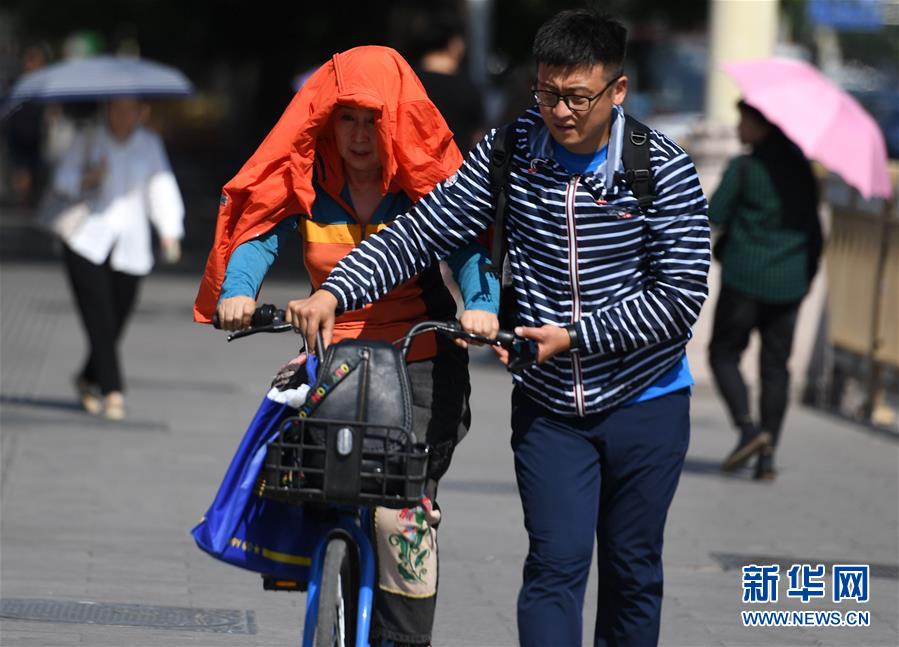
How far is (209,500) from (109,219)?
2750 mm

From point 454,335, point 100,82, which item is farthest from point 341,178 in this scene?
point 100,82

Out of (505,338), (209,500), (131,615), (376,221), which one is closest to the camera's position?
(505,338)

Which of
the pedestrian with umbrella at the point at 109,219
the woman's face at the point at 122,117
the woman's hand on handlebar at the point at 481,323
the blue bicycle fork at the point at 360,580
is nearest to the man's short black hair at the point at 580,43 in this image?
the woman's hand on handlebar at the point at 481,323

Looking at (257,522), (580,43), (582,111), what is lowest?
(257,522)

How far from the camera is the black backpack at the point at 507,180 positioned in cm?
423

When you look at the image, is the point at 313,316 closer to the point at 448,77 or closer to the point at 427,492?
the point at 427,492

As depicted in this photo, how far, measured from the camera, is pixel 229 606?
6148 mm

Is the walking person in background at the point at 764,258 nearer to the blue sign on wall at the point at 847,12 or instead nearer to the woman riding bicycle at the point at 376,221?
the woman riding bicycle at the point at 376,221

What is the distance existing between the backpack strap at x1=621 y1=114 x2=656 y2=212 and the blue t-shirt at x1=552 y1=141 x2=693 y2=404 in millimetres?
56

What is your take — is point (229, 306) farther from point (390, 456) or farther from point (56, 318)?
point (56, 318)

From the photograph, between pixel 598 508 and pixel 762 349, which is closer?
pixel 598 508

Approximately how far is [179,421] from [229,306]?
6.01m

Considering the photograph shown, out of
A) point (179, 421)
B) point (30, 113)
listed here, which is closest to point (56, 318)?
point (179, 421)

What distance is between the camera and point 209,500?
7.98 m
